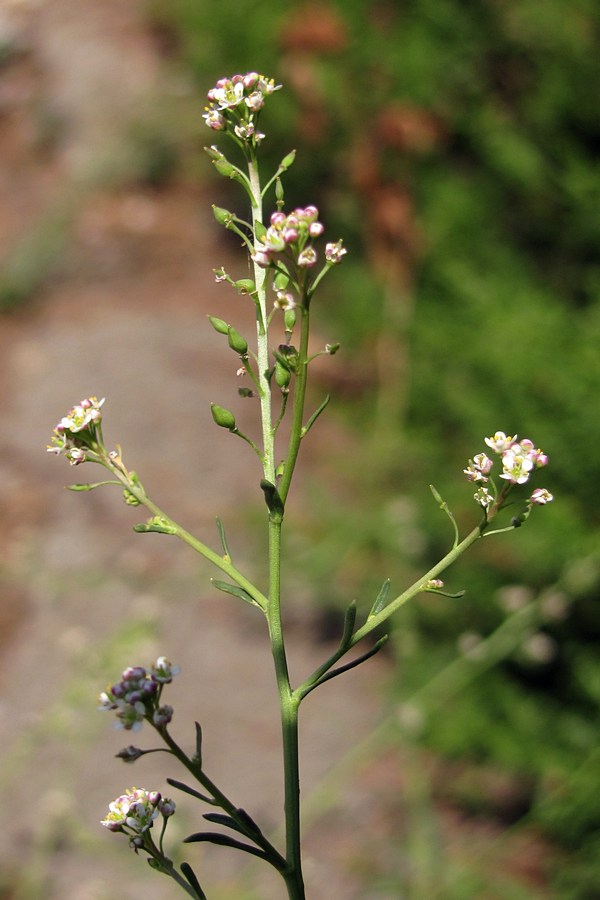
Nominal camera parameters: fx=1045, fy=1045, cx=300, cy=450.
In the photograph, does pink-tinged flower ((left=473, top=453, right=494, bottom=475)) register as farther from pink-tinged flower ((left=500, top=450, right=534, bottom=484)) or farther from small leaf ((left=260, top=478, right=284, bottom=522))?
small leaf ((left=260, top=478, right=284, bottom=522))

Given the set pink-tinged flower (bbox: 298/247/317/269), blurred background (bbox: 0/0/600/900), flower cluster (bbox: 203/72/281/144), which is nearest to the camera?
pink-tinged flower (bbox: 298/247/317/269)

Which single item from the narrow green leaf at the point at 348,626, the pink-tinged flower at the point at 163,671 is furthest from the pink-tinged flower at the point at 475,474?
the pink-tinged flower at the point at 163,671

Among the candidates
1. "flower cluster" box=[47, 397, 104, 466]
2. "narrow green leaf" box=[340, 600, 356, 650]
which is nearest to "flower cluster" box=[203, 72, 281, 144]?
"flower cluster" box=[47, 397, 104, 466]

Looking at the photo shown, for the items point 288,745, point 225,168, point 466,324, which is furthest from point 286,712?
point 466,324

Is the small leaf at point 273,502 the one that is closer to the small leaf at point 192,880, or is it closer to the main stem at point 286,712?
the main stem at point 286,712

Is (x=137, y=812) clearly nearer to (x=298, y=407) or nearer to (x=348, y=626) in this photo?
(x=348, y=626)

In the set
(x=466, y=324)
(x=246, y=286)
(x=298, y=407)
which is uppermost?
(x=466, y=324)

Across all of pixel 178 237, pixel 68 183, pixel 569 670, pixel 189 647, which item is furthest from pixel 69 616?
pixel 68 183
